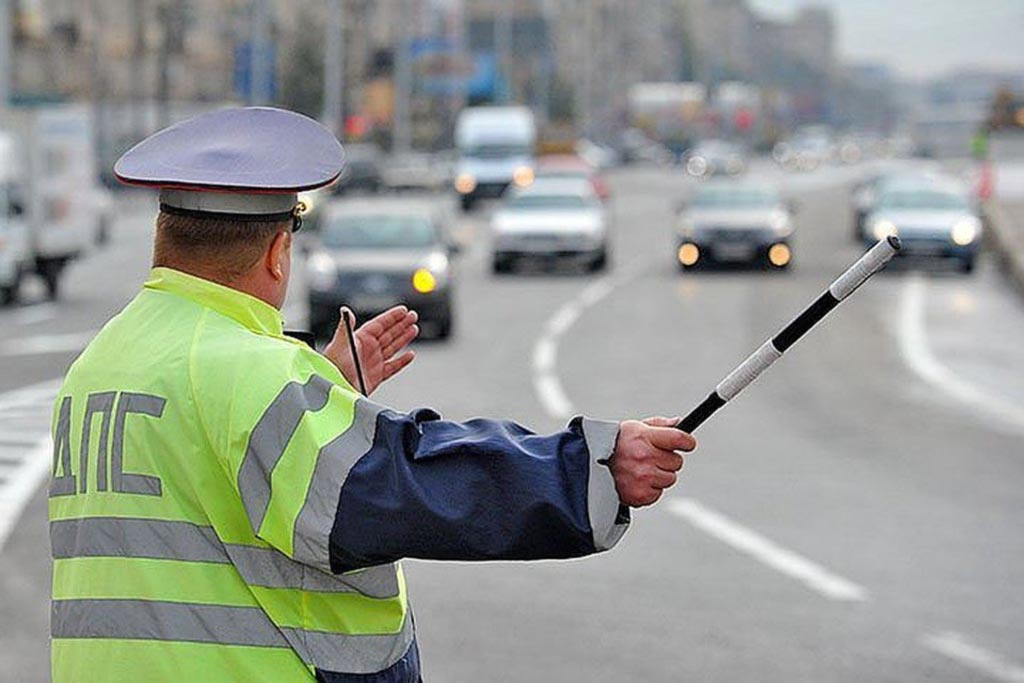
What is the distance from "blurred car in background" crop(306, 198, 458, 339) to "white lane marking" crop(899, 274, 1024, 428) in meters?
5.18

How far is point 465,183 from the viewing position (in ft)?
201

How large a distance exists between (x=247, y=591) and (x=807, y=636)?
6.23 meters

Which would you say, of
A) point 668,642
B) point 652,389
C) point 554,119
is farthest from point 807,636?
point 554,119

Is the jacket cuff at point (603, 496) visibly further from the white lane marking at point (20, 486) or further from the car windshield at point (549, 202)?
the car windshield at point (549, 202)

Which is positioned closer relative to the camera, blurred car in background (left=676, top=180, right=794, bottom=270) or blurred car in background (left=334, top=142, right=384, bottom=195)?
blurred car in background (left=676, top=180, right=794, bottom=270)

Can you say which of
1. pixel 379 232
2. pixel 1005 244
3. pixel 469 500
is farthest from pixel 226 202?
pixel 1005 244

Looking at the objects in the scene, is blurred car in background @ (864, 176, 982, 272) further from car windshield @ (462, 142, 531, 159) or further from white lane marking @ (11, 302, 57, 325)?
car windshield @ (462, 142, 531, 159)

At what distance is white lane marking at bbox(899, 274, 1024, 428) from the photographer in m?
18.5

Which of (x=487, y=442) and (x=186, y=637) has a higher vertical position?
(x=487, y=442)

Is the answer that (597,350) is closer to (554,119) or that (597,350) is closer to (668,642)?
(668,642)

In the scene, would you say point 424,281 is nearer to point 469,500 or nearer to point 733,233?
point 733,233

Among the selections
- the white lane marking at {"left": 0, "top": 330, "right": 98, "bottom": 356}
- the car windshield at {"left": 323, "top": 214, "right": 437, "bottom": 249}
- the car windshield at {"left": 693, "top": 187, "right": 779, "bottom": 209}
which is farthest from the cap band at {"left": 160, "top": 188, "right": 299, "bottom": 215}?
the car windshield at {"left": 693, "top": 187, "right": 779, "bottom": 209}

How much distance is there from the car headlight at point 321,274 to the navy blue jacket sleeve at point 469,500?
21.9m

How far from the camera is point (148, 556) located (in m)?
3.05
